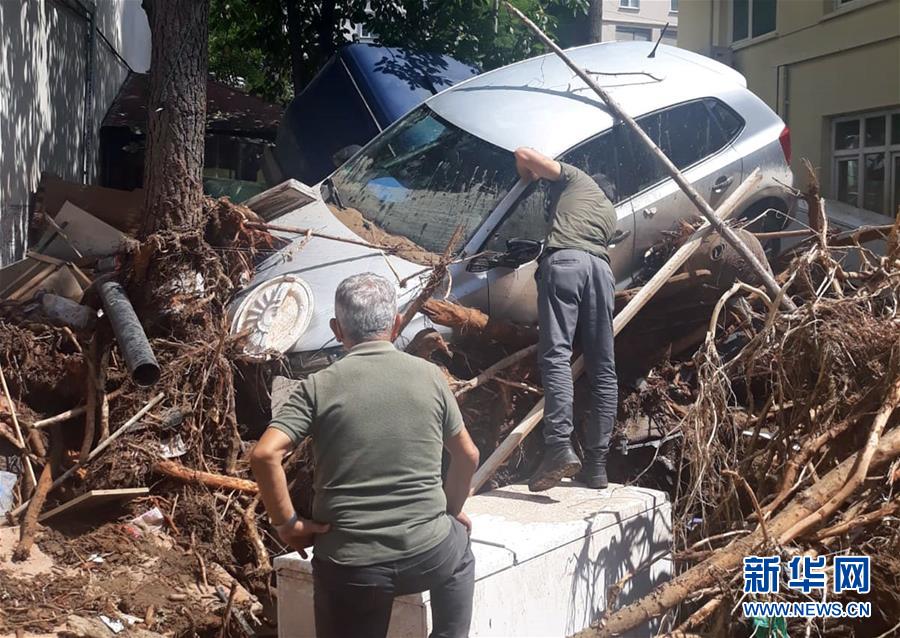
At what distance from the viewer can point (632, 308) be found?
549cm

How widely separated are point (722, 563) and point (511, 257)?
228 cm

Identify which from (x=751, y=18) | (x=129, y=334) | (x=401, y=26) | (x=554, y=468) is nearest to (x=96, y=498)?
(x=129, y=334)

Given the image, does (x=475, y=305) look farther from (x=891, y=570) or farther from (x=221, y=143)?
(x=221, y=143)

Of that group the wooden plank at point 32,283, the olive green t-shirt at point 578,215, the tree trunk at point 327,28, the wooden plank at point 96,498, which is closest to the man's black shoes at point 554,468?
the olive green t-shirt at point 578,215

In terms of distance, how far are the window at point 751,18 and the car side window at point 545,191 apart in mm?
11926

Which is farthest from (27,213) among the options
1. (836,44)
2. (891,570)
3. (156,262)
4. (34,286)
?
(836,44)

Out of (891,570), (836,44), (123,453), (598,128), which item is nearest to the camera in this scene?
(891,570)

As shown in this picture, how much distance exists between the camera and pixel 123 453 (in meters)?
5.17

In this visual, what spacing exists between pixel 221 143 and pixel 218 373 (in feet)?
27.9

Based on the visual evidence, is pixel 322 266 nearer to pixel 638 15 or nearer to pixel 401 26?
pixel 401 26

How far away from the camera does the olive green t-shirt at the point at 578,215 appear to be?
518 centimetres

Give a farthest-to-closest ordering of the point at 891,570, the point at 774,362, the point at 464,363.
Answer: the point at 464,363
the point at 774,362
the point at 891,570

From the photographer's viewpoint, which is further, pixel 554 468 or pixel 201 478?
pixel 201 478

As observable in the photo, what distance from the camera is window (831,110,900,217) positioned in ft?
46.4
